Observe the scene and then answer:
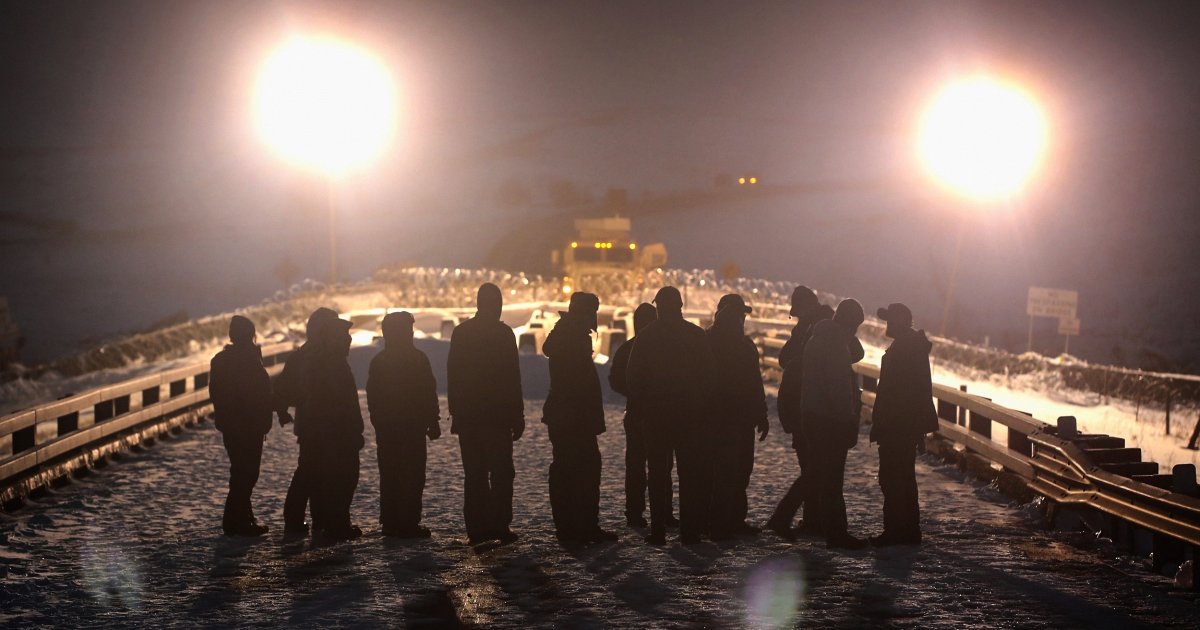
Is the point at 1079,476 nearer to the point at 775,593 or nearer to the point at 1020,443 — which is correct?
the point at 1020,443

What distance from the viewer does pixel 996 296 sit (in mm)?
96250

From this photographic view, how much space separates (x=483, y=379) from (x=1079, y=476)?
462 centimetres

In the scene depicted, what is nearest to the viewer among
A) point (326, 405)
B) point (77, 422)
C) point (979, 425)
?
point (326, 405)

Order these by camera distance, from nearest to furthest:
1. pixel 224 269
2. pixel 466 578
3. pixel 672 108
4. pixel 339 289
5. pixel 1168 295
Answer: pixel 466 578 < pixel 339 289 < pixel 1168 295 < pixel 224 269 < pixel 672 108

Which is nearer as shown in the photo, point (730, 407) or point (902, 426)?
point (902, 426)

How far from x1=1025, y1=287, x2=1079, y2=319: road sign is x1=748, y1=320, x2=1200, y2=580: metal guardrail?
20.7 m

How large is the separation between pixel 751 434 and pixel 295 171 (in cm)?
14906

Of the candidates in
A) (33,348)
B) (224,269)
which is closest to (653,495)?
(33,348)

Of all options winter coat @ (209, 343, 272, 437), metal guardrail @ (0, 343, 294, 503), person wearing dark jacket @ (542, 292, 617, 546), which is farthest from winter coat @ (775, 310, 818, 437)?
metal guardrail @ (0, 343, 294, 503)

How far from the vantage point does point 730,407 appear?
390 inches

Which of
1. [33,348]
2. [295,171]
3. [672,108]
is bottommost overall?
[33,348]

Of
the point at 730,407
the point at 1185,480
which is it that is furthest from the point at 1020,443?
the point at 730,407

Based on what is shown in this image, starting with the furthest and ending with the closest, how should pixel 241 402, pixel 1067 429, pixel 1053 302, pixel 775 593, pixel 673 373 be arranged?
pixel 1053 302
pixel 1067 429
pixel 241 402
pixel 673 373
pixel 775 593

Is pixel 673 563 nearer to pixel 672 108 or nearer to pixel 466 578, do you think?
pixel 466 578
